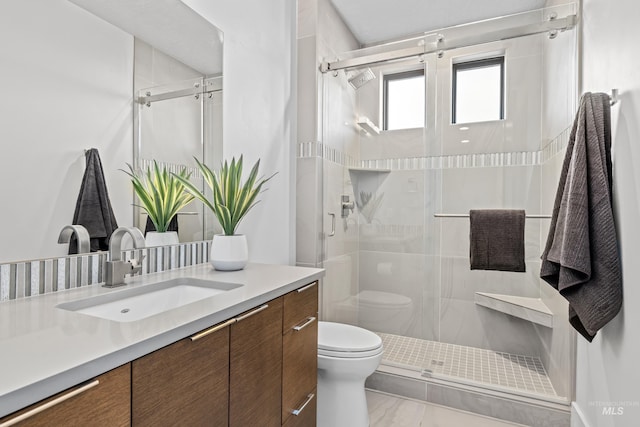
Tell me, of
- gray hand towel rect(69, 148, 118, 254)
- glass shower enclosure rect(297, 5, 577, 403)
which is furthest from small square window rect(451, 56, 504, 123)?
gray hand towel rect(69, 148, 118, 254)

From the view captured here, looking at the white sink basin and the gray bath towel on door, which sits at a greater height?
the gray bath towel on door

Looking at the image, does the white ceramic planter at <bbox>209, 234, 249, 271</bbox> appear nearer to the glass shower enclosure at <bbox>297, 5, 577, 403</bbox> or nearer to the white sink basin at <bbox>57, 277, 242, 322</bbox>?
the white sink basin at <bbox>57, 277, 242, 322</bbox>

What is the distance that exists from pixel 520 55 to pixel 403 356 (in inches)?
87.0

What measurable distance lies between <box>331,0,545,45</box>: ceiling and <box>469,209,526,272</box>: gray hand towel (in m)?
1.62

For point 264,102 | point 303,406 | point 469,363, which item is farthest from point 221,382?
point 469,363

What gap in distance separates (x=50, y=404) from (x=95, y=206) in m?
0.82

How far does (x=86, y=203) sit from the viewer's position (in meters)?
1.19

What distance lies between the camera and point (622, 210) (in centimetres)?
128

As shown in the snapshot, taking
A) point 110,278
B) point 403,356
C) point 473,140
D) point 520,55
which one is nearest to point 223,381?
point 110,278

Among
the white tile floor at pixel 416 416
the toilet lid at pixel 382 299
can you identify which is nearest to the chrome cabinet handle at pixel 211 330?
the white tile floor at pixel 416 416

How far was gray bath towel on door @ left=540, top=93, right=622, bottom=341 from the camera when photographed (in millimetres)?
1266

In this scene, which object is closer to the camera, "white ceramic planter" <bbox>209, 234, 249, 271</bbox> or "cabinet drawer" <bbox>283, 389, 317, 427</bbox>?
"cabinet drawer" <bbox>283, 389, 317, 427</bbox>

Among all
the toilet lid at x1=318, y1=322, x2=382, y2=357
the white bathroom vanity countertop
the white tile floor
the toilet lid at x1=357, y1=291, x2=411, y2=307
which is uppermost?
the white bathroom vanity countertop

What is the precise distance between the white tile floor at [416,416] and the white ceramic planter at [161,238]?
148 cm
